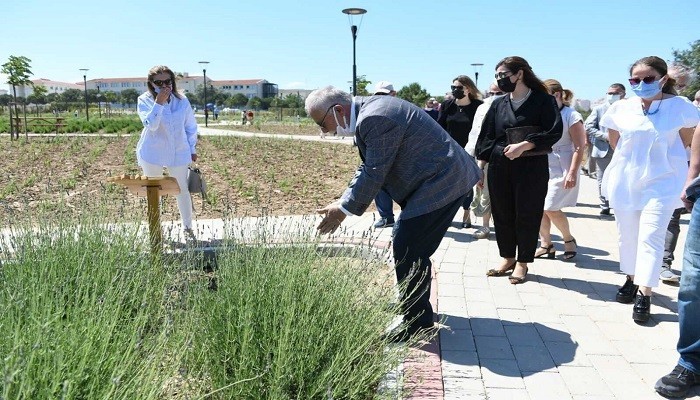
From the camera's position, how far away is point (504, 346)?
12.4 feet

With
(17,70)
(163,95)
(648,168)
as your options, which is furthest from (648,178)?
(17,70)

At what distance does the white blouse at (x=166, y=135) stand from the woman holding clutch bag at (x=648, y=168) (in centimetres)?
399

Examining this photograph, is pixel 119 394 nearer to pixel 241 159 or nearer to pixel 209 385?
pixel 209 385

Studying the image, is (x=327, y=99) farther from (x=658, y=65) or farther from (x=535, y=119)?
(x=658, y=65)

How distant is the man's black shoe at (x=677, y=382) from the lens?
306 centimetres

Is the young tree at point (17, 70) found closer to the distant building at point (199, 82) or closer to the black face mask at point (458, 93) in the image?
the black face mask at point (458, 93)

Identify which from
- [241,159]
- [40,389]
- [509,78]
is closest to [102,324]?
[40,389]

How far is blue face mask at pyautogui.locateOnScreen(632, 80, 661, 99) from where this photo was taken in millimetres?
4121

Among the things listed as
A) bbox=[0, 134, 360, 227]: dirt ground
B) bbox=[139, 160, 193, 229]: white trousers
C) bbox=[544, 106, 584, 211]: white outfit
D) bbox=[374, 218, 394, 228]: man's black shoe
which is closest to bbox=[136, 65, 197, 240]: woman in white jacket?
bbox=[139, 160, 193, 229]: white trousers

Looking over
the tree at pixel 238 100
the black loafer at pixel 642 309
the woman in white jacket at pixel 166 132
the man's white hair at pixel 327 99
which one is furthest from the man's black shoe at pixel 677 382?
the tree at pixel 238 100

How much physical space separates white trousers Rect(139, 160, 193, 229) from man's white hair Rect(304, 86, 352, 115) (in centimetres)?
283

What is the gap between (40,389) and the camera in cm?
182

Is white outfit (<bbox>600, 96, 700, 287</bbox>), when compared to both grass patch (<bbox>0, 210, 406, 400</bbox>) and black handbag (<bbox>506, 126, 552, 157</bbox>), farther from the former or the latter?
grass patch (<bbox>0, 210, 406, 400</bbox>)

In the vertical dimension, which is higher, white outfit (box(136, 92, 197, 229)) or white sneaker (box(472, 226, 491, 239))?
white outfit (box(136, 92, 197, 229))
